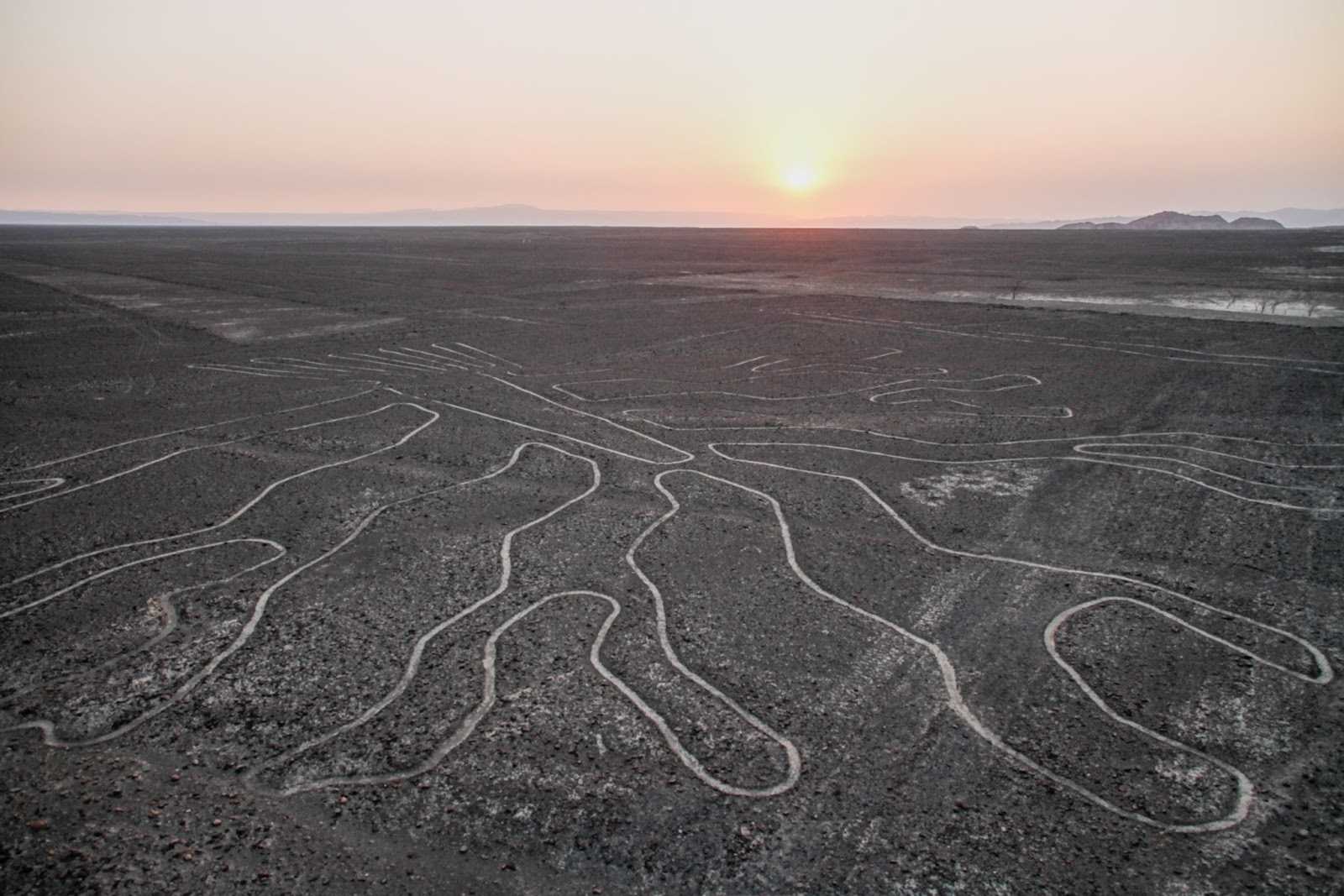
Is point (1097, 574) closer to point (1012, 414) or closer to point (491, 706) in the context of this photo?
point (491, 706)

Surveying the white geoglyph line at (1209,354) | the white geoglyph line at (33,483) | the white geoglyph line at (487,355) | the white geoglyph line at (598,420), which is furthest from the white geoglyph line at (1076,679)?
the white geoglyph line at (1209,354)

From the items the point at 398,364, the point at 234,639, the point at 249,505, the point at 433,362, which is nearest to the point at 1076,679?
the point at 234,639

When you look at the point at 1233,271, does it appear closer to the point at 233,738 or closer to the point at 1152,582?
the point at 1152,582

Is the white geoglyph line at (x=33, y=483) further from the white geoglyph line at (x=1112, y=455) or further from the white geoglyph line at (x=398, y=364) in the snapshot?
the white geoglyph line at (x=1112, y=455)

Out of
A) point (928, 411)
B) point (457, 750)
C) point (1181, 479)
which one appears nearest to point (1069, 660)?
point (457, 750)

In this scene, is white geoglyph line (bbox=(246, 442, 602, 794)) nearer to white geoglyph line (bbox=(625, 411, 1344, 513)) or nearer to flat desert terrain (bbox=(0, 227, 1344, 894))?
flat desert terrain (bbox=(0, 227, 1344, 894))

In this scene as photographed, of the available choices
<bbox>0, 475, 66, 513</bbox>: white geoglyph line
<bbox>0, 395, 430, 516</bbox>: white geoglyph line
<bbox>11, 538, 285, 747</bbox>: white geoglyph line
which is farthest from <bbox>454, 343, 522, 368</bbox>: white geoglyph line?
<bbox>11, 538, 285, 747</bbox>: white geoglyph line
